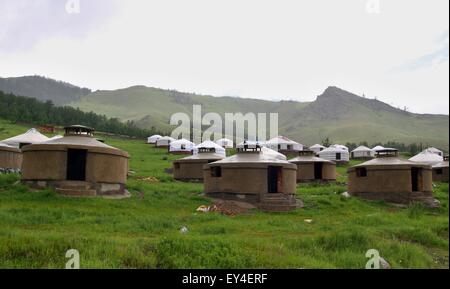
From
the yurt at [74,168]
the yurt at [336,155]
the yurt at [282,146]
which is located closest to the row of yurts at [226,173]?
the yurt at [74,168]

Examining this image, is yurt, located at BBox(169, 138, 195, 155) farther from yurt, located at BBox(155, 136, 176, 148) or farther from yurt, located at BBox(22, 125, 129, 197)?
yurt, located at BBox(22, 125, 129, 197)

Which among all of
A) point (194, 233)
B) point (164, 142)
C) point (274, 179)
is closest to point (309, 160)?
point (274, 179)

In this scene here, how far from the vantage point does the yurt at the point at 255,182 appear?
951 inches

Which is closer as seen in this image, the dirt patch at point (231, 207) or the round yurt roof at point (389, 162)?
the dirt patch at point (231, 207)

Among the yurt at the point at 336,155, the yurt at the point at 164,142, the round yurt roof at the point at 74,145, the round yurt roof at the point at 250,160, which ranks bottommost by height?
the round yurt roof at the point at 250,160

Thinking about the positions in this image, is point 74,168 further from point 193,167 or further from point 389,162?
point 389,162

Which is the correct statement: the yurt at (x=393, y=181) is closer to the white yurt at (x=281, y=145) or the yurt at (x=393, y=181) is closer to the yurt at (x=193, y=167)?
the yurt at (x=193, y=167)

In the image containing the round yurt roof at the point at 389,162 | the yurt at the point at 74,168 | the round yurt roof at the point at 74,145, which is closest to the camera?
the yurt at the point at 74,168

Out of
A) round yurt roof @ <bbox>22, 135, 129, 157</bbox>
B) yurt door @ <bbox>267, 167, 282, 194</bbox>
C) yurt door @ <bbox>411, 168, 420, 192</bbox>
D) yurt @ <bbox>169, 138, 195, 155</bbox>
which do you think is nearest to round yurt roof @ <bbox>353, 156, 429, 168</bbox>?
yurt door @ <bbox>411, 168, 420, 192</bbox>

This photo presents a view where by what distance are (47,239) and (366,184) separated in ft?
71.0

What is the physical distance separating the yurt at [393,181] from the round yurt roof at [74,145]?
1381 centimetres

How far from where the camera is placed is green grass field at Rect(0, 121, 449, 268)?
10383 millimetres
